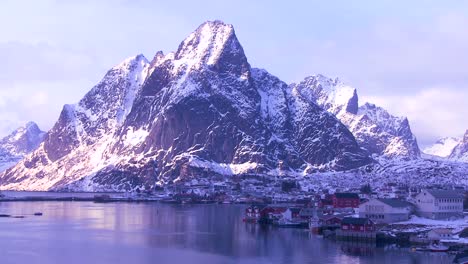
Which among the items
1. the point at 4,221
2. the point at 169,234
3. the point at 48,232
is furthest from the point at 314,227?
the point at 4,221

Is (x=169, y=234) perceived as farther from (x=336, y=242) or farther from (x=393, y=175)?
(x=393, y=175)

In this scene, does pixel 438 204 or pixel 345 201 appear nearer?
pixel 438 204

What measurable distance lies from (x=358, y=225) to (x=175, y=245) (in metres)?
17.5

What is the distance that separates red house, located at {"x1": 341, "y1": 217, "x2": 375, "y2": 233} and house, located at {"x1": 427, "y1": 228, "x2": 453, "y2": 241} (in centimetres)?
619

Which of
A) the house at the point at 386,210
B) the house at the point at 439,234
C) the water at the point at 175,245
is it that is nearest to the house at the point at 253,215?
the water at the point at 175,245

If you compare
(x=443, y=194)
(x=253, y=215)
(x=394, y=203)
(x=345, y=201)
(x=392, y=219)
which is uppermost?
(x=443, y=194)

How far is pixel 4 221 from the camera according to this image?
92938 millimetres

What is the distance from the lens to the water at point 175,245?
5566 cm

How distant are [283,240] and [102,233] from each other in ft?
62.8

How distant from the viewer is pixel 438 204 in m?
76.2

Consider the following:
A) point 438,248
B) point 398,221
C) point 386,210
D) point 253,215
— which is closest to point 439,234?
point 438,248

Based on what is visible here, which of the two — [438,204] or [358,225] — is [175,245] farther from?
[438,204]

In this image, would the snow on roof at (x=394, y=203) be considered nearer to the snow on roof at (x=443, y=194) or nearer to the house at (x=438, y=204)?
the house at (x=438, y=204)

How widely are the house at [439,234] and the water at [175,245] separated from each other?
4.14 metres
